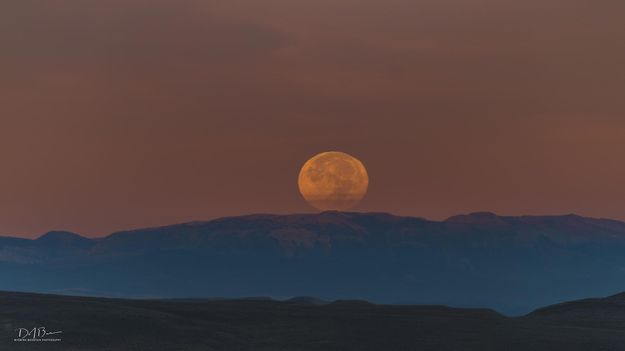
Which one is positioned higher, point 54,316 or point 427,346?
point 54,316

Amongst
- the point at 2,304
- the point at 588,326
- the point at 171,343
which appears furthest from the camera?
the point at 588,326

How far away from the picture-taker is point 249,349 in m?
96.8

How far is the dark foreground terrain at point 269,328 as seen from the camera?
329 ft

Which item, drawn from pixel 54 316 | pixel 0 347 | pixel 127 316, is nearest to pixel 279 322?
pixel 127 316

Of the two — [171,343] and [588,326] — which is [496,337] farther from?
[171,343]

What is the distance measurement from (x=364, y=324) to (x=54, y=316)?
3328 centimetres

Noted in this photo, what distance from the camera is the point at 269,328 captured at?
112812 mm

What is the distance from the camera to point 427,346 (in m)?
103

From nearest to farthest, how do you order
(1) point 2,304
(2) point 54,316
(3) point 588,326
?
(2) point 54,316 → (1) point 2,304 → (3) point 588,326

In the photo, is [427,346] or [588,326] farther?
[588,326]

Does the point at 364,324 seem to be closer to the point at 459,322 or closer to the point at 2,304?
the point at 459,322

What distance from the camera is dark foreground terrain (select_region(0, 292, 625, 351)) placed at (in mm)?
100312

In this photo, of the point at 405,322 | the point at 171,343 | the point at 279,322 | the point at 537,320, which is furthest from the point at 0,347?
the point at 537,320

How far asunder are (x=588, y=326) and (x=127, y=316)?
5646cm
